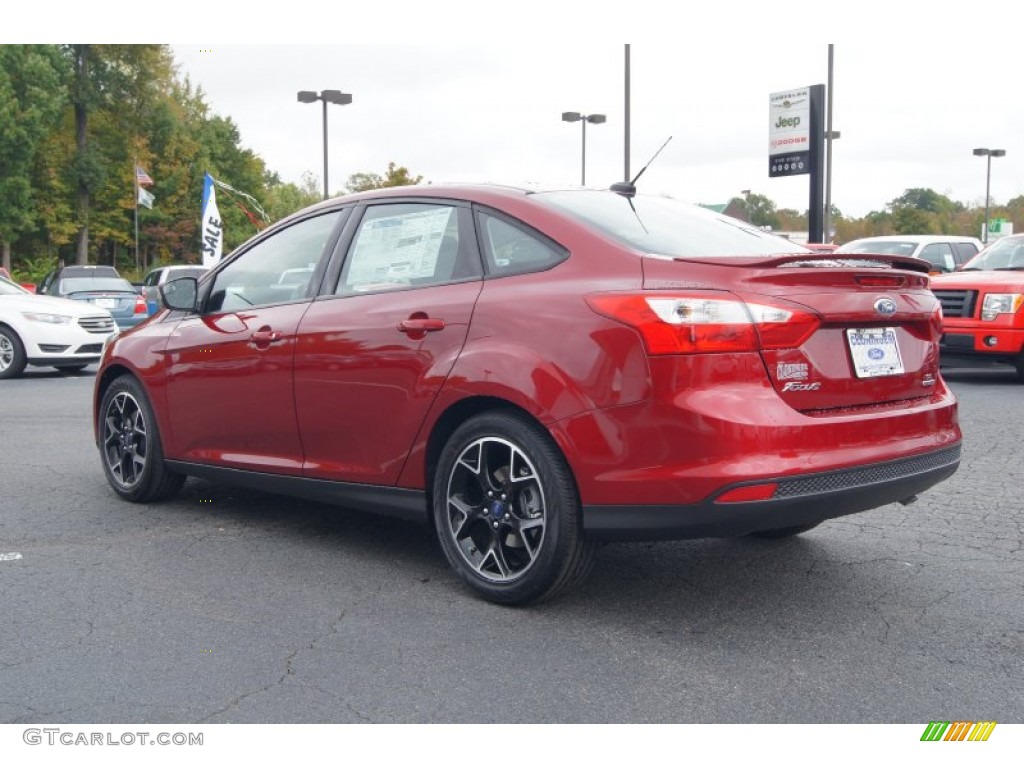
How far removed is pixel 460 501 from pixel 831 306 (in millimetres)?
1545

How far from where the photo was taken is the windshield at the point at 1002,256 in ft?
42.8

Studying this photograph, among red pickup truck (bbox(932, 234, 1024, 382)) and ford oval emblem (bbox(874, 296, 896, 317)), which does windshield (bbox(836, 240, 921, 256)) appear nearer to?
red pickup truck (bbox(932, 234, 1024, 382))

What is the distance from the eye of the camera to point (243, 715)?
327 centimetres

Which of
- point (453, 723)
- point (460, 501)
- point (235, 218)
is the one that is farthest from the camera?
point (235, 218)

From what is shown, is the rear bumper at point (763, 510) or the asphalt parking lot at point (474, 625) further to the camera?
the rear bumper at point (763, 510)

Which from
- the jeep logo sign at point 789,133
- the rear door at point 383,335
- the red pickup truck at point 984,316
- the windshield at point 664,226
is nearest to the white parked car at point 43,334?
the red pickup truck at point 984,316

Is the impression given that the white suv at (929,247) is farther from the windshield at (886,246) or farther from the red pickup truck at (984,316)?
the red pickup truck at (984,316)

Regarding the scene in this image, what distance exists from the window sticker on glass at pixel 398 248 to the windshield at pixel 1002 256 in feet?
32.9

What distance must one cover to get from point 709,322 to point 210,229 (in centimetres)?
2777

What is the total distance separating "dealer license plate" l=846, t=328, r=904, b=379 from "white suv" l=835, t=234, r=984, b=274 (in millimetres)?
12493

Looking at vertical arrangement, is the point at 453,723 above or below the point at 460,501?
below

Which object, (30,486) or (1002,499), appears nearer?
(1002,499)

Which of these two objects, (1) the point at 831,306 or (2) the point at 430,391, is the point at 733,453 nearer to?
(1) the point at 831,306

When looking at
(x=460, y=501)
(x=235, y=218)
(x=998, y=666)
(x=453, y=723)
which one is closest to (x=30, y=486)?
(x=460, y=501)
